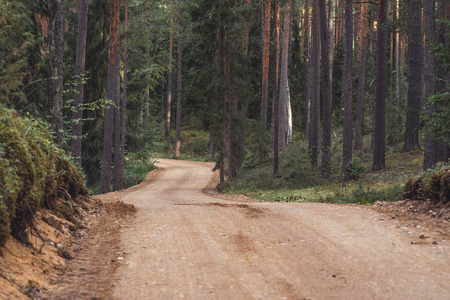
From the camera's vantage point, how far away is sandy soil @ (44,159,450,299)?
500 centimetres

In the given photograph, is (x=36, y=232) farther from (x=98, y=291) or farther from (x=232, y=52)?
(x=232, y=52)

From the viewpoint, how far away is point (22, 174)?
6219 mm

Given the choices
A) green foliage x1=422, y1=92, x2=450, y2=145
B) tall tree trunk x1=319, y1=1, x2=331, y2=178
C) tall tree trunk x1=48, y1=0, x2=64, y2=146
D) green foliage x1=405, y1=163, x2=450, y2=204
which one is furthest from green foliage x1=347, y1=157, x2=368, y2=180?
tall tree trunk x1=48, y1=0, x2=64, y2=146

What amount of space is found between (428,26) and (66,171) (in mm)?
13185

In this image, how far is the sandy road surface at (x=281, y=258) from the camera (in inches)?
197

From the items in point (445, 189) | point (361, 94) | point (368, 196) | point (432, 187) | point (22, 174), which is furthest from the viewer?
point (361, 94)

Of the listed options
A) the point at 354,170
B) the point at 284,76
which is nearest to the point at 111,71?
the point at 354,170

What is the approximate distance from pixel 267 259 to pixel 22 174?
12.5 ft

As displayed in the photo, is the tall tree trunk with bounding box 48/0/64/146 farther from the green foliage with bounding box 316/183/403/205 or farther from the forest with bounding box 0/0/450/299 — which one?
the green foliage with bounding box 316/183/403/205

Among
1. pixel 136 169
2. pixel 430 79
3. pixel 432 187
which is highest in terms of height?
pixel 430 79

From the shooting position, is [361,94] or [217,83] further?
[361,94]

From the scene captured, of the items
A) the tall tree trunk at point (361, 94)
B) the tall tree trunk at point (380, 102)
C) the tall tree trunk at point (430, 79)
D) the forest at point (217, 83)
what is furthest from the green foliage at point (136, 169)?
the tall tree trunk at point (430, 79)

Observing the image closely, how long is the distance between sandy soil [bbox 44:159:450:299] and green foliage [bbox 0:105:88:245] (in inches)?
41.0

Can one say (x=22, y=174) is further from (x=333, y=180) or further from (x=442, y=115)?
(x=333, y=180)
